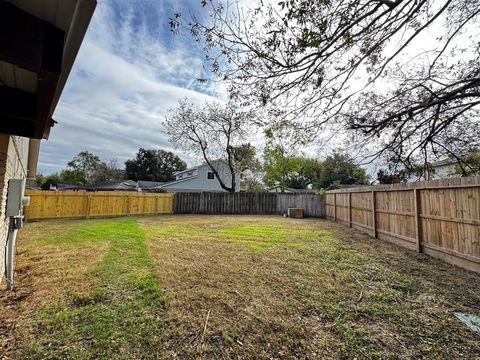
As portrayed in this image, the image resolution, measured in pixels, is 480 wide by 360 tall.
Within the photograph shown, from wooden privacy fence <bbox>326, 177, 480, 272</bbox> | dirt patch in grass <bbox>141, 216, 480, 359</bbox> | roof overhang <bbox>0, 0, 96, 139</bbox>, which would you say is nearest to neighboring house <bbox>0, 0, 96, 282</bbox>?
roof overhang <bbox>0, 0, 96, 139</bbox>

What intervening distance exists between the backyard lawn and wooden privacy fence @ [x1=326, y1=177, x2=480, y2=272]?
39cm

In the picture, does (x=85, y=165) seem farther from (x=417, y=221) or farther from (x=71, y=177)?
(x=417, y=221)

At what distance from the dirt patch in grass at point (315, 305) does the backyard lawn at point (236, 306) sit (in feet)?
0.04

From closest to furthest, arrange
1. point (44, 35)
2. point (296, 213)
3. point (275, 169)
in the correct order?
point (44, 35) < point (296, 213) < point (275, 169)

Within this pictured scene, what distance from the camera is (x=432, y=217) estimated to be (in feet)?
15.6

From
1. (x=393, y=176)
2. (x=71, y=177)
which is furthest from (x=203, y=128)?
(x=71, y=177)

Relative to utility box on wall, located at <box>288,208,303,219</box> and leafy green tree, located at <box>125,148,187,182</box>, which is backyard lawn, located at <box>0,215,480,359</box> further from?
leafy green tree, located at <box>125,148,187,182</box>

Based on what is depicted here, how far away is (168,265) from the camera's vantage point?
4176 millimetres

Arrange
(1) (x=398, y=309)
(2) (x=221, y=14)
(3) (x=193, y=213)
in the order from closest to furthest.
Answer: (1) (x=398, y=309)
(2) (x=221, y=14)
(3) (x=193, y=213)

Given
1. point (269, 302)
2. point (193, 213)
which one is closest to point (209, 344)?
point (269, 302)

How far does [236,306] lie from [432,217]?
4.43 meters

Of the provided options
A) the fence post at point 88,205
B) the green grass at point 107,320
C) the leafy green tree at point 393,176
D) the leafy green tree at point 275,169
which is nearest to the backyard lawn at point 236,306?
the green grass at point 107,320

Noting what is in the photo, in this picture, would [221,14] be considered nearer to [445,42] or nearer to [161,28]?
[161,28]

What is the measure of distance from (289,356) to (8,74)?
3089 millimetres
